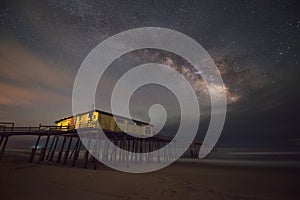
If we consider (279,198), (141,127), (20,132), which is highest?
(141,127)

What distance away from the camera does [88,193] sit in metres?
7.12

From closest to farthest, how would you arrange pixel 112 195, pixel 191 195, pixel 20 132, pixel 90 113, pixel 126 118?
pixel 112 195, pixel 191 195, pixel 20 132, pixel 90 113, pixel 126 118

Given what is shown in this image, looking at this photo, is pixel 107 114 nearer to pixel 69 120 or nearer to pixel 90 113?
pixel 90 113

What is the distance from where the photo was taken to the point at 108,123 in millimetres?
24812

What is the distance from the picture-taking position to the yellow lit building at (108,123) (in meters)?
23.8

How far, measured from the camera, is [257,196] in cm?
840

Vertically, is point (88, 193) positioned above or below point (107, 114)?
below

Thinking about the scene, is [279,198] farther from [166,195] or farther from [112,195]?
[112,195]

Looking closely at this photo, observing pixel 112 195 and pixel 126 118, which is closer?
pixel 112 195

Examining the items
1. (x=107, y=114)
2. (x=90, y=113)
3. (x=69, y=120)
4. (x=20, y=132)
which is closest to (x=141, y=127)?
(x=107, y=114)

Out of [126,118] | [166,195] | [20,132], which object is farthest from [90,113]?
[166,195]

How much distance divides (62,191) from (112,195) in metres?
2.20

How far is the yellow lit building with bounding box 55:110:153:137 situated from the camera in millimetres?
23770

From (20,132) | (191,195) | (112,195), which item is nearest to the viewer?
(112,195)
